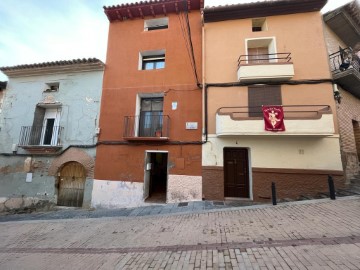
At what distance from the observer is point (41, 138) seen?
9.15 m

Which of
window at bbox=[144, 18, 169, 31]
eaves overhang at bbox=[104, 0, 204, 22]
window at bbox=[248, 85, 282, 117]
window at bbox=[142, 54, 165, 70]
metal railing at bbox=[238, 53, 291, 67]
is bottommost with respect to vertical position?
window at bbox=[248, 85, 282, 117]

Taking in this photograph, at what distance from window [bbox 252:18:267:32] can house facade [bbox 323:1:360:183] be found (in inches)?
103

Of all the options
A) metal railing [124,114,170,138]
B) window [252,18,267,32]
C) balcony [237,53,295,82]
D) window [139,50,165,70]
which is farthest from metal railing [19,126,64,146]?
window [252,18,267,32]

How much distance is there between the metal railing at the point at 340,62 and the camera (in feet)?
23.9

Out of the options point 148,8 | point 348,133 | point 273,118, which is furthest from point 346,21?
point 148,8

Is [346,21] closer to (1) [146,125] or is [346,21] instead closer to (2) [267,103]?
(2) [267,103]

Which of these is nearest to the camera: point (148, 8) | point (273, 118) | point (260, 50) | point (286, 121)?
point (286, 121)

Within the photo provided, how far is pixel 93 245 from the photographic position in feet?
13.9

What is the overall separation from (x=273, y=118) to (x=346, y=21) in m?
6.41

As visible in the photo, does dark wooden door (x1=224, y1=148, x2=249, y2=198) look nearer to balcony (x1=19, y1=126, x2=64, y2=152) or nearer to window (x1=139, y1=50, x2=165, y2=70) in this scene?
window (x1=139, y1=50, x2=165, y2=70)

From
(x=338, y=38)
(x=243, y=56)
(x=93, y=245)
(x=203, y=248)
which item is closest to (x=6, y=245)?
(x=93, y=245)

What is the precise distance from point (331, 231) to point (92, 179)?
28.4 ft

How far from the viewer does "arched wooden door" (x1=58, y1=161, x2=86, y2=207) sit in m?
8.32

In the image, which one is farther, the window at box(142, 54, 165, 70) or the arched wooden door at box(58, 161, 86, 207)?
the window at box(142, 54, 165, 70)
